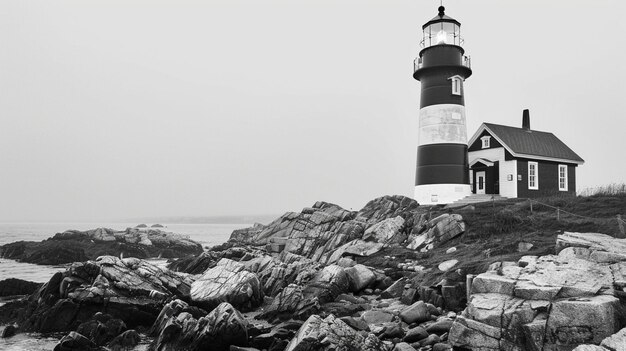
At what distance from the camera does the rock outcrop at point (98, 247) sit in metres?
36.3

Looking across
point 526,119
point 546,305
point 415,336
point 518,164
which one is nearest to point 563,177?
point 518,164

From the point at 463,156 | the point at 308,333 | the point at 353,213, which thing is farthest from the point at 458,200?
the point at 308,333

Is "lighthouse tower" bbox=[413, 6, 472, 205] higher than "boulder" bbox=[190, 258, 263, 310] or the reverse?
higher

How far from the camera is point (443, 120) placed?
28.5 meters

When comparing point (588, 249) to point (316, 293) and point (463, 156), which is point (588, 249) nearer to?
point (316, 293)

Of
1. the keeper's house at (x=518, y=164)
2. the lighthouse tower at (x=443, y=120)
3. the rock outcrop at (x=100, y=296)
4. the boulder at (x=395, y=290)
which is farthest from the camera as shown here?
the keeper's house at (x=518, y=164)

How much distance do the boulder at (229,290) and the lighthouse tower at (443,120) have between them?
52.5 feet

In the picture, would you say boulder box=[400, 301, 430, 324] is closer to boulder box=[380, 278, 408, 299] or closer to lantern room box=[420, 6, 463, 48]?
boulder box=[380, 278, 408, 299]

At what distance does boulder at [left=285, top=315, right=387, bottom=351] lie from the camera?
31.5 feet

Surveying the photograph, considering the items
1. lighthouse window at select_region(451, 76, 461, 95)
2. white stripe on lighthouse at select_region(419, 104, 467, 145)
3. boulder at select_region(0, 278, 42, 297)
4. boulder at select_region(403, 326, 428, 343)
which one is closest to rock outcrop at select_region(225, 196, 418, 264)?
white stripe on lighthouse at select_region(419, 104, 467, 145)

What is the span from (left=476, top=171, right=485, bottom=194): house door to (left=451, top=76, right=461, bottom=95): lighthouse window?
20.1 ft

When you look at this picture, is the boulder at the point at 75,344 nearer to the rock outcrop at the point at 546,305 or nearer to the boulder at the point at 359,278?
the boulder at the point at 359,278

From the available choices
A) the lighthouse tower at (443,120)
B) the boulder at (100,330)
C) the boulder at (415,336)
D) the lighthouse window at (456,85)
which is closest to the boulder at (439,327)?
the boulder at (415,336)

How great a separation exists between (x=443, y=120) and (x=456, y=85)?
2681 millimetres
